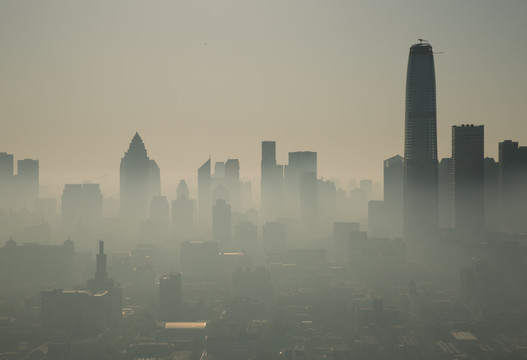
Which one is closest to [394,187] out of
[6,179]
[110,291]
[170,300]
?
[170,300]

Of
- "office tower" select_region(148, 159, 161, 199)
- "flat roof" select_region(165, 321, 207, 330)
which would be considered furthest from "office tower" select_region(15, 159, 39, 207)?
"flat roof" select_region(165, 321, 207, 330)

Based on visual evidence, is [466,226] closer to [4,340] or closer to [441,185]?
[441,185]

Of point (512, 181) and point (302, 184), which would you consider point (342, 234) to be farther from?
point (302, 184)

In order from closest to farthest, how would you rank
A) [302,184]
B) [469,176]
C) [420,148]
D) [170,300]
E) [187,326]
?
1. [187,326]
2. [170,300]
3. [469,176]
4. [420,148]
5. [302,184]

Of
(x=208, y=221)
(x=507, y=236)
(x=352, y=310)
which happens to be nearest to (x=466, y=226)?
(x=507, y=236)

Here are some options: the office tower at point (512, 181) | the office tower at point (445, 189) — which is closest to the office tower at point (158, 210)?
the office tower at point (445, 189)

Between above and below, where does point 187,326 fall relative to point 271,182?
below

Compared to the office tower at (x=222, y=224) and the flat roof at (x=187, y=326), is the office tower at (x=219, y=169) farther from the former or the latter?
the flat roof at (x=187, y=326)

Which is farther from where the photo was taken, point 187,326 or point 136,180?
point 136,180

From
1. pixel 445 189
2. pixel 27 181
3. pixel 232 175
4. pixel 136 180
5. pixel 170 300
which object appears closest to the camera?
pixel 170 300
